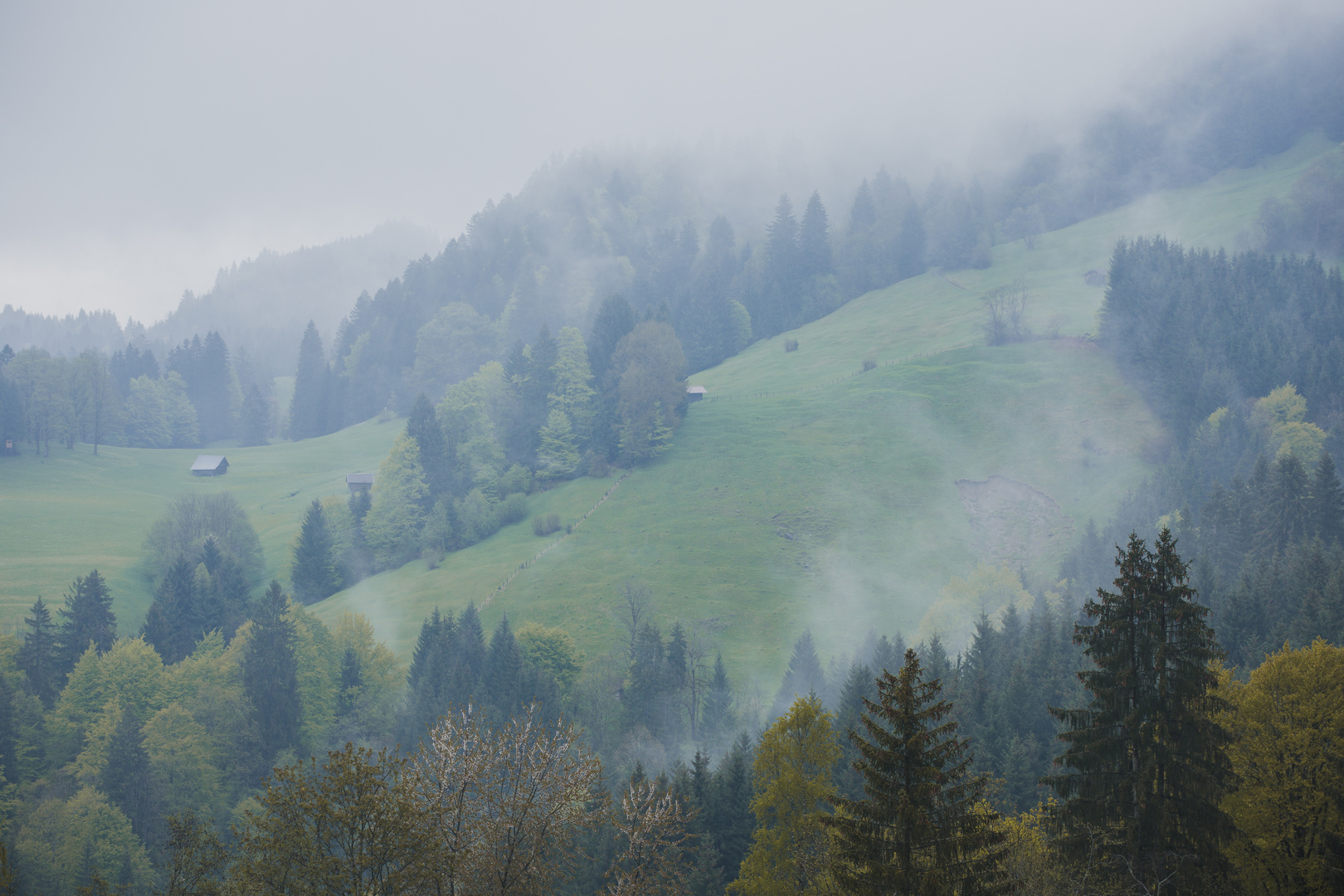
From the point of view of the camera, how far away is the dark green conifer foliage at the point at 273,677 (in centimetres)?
6950

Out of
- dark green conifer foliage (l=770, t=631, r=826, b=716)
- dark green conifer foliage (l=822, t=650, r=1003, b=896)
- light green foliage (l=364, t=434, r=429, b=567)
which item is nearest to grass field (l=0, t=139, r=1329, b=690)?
dark green conifer foliage (l=770, t=631, r=826, b=716)

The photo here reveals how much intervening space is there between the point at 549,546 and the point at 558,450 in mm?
22412

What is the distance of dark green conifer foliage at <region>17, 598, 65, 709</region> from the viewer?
235ft

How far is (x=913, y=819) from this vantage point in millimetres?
16594

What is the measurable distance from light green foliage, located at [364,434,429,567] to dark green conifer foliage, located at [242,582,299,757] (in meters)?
24.0

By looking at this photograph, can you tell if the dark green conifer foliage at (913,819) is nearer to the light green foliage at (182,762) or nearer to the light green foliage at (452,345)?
the light green foliage at (182,762)

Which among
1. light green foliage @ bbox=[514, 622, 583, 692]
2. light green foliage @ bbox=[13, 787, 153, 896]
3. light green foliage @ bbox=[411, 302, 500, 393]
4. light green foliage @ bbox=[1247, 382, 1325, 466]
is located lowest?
light green foliage @ bbox=[13, 787, 153, 896]

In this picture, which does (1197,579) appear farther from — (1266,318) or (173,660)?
(173,660)

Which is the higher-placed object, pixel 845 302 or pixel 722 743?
pixel 845 302

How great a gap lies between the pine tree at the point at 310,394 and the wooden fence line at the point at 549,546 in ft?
303

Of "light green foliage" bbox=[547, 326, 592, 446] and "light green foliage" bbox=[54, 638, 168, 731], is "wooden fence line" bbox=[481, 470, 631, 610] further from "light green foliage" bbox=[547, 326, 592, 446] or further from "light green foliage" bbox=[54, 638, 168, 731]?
"light green foliage" bbox=[54, 638, 168, 731]

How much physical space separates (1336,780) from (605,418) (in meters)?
90.1

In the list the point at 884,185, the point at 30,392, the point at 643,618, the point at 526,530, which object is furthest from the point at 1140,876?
the point at 884,185

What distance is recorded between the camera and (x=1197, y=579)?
5703cm
